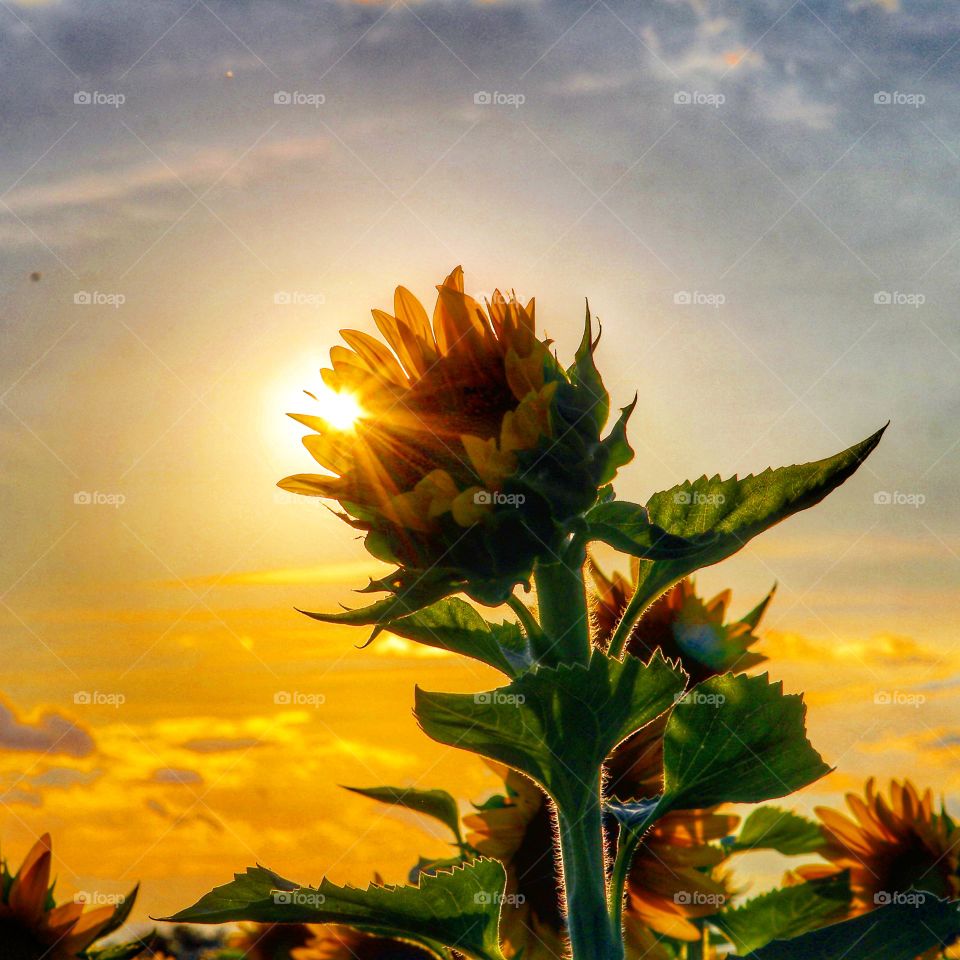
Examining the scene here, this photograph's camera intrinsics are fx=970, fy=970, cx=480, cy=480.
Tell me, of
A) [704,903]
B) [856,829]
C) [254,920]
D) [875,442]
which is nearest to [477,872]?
[254,920]

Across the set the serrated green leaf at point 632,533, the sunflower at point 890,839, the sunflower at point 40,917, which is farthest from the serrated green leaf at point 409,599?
the sunflower at point 890,839

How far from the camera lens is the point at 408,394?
1518 mm

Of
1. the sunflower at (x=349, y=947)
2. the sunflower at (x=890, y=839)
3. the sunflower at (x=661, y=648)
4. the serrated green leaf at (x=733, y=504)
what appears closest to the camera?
the serrated green leaf at (x=733, y=504)

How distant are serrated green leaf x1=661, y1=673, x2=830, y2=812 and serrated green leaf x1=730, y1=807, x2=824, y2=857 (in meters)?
1.22

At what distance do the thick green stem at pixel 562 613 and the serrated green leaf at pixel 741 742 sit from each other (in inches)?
7.0

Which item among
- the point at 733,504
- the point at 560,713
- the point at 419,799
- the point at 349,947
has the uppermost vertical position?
the point at 733,504

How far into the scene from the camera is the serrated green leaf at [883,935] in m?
1.37

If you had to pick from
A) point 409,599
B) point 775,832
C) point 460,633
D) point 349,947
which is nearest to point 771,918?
point 775,832

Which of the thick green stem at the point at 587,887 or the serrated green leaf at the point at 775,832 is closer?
the thick green stem at the point at 587,887

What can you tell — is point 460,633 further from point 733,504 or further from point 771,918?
point 771,918

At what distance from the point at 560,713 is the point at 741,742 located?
0.29 metres

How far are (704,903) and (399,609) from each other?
1448mm

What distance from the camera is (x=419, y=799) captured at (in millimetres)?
1964

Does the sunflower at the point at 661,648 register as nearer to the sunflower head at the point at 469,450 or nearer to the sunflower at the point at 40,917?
the sunflower head at the point at 469,450
